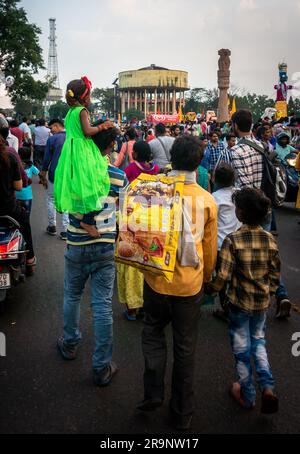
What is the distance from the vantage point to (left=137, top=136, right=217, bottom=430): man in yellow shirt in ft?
8.31

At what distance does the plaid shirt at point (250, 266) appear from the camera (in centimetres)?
282

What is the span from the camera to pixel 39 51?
39719 millimetres

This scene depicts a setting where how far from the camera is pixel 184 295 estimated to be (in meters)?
2.56

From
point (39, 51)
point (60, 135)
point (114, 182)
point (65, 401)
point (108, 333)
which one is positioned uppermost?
point (39, 51)

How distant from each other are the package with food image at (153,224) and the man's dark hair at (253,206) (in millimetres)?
564

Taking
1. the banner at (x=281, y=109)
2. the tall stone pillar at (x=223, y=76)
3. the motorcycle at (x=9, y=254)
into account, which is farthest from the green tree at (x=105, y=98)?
the motorcycle at (x=9, y=254)

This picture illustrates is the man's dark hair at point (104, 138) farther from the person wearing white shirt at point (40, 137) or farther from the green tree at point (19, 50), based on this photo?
the green tree at point (19, 50)

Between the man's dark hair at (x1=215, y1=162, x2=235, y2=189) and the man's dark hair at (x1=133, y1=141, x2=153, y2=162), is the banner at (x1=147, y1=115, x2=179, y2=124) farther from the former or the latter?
the man's dark hair at (x1=215, y1=162, x2=235, y2=189)

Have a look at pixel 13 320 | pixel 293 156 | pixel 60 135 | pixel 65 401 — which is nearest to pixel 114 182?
pixel 65 401

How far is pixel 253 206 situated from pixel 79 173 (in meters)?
1.20

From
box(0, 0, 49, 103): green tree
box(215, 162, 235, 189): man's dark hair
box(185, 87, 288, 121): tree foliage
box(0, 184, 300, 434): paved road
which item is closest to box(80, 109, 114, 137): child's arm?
box(215, 162, 235, 189): man's dark hair

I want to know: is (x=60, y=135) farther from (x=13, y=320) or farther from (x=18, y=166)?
(x=13, y=320)

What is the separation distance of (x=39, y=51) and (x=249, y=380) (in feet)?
139

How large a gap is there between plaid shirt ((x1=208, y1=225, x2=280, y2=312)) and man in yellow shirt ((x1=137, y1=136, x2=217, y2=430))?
13cm
